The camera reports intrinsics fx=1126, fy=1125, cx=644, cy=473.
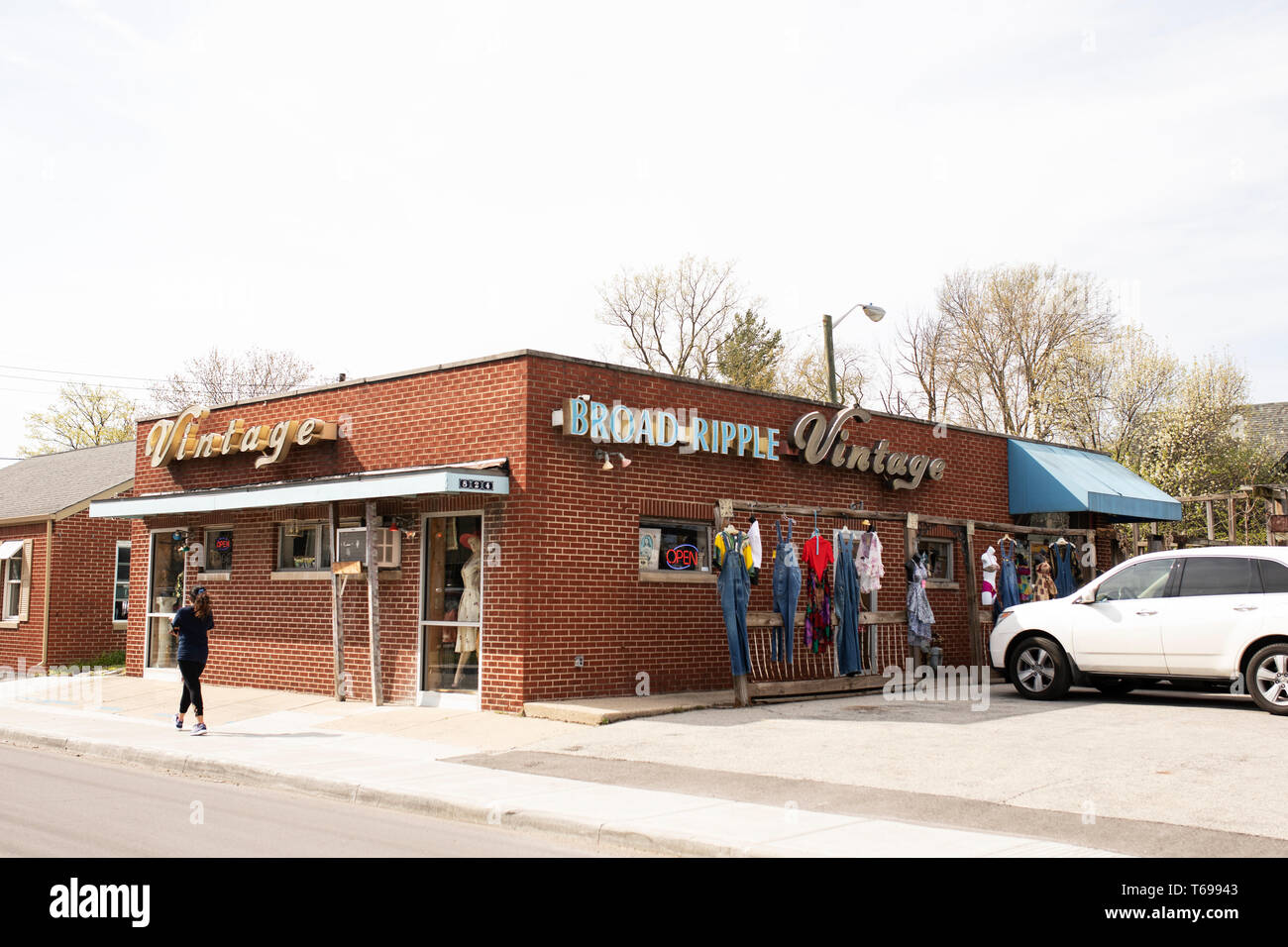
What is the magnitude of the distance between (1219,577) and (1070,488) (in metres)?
7.09

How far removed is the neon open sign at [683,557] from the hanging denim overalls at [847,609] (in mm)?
2034

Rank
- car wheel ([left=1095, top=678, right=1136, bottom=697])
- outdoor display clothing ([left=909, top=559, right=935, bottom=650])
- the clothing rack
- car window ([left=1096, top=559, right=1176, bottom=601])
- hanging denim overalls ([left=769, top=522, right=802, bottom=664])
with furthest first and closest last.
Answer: outdoor display clothing ([left=909, top=559, right=935, bottom=650]) → the clothing rack → hanging denim overalls ([left=769, top=522, right=802, bottom=664]) → car wheel ([left=1095, top=678, right=1136, bottom=697]) → car window ([left=1096, top=559, right=1176, bottom=601])

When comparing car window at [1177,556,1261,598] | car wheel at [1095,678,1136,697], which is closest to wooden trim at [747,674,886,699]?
car wheel at [1095,678,1136,697]

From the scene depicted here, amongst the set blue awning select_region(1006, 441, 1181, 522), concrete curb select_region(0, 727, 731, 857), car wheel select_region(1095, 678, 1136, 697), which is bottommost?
concrete curb select_region(0, 727, 731, 857)

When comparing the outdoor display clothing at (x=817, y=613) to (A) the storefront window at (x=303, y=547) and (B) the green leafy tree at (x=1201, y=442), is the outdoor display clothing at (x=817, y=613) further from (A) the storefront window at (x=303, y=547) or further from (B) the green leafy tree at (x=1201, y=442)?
(B) the green leafy tree at (x=1201, y=442)

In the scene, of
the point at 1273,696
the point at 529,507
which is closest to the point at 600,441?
the point at 529,507

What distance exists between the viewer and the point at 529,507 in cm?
1397

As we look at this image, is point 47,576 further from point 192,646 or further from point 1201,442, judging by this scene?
point 1201,442

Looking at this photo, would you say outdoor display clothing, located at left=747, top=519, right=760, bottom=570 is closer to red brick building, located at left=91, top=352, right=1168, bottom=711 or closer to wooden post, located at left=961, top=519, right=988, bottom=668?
red brick building, located at left=91, top=352, right=1168, bottom=711

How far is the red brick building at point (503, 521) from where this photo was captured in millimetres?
14148

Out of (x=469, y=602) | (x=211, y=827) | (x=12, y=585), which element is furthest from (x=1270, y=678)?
(x=12, y=585)

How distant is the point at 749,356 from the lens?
4750cm

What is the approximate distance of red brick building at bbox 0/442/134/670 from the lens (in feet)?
76.8

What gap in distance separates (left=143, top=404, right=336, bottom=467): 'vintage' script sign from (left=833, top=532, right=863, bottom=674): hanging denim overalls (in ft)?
25.0
